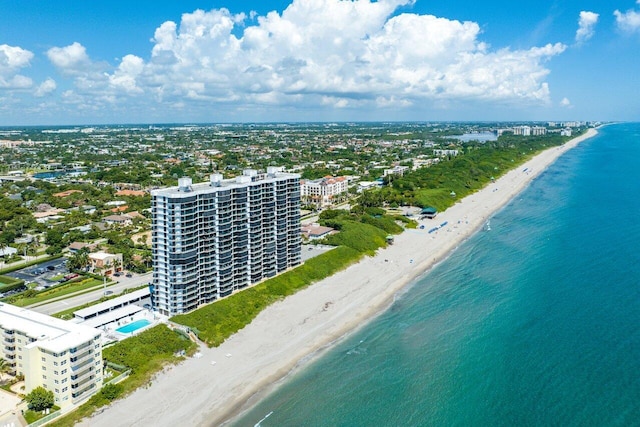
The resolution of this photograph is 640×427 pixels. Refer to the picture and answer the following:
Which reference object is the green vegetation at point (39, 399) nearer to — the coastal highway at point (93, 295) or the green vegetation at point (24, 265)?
the coastal highway at point (93, 295)

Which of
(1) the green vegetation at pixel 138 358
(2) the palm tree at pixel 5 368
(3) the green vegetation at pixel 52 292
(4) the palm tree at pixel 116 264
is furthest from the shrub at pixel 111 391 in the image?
(4) the palm tree at pixel 116 264

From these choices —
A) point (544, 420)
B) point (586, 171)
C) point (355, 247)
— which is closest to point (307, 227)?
point (355, 247)

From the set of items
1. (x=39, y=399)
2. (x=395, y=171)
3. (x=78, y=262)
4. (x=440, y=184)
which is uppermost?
(x=395, y=171)

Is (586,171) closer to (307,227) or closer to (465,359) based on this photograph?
(307,227)

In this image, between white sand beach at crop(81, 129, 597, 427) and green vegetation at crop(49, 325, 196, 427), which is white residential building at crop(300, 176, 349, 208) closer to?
white sand beach at crop(81, 129, 597, 427)

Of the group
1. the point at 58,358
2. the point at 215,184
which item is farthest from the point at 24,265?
the point at 58,358

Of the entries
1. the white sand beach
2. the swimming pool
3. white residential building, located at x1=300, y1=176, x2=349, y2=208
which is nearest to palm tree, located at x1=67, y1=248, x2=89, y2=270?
the swimming pool

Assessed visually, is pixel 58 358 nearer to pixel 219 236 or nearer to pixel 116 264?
pixel 219 236
